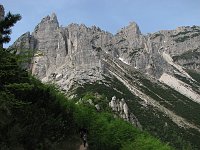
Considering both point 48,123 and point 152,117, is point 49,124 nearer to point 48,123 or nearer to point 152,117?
point 48,123

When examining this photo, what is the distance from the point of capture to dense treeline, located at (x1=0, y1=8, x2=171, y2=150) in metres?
28.9

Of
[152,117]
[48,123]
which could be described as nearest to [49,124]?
[48,123]

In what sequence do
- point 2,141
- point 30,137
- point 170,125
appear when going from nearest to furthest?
1. point 2,141
2. point 30,137
3. point 170,125

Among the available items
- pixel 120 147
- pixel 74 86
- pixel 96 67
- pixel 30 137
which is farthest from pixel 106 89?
pixel 30 137

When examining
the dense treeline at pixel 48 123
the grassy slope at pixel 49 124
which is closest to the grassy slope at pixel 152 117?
the grassy slope at pixel 49 124

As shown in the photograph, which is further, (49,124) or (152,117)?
(152,117)

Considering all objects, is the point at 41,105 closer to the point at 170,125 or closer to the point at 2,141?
the point at 2,141

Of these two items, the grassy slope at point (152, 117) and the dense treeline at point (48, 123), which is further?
the grassy slope at point (152, 117)

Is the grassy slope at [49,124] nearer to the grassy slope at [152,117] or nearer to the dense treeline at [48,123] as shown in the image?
the dense treeline at [48,123]

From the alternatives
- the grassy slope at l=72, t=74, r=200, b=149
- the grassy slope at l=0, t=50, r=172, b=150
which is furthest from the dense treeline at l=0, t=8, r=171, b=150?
the grassy slope at l=72, t=74, r=200, b=149

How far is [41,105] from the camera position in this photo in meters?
34.3

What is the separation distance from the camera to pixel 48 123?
32.9 m

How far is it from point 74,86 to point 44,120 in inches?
5184

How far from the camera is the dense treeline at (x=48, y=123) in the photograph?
28.9 m
